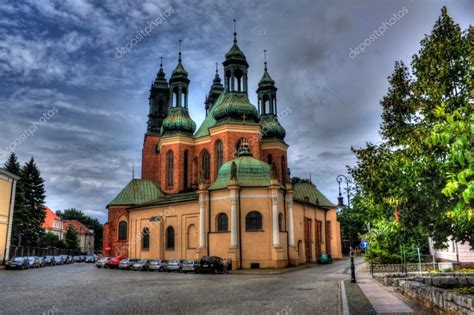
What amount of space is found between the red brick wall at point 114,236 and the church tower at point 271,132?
62.6ft

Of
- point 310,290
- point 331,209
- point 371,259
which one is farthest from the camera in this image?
point 331,209

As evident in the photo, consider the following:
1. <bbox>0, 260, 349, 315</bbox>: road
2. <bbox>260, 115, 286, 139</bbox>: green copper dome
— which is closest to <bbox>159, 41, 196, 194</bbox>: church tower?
<bbox>260, 115, 286, 139</bbox>: green copper dome

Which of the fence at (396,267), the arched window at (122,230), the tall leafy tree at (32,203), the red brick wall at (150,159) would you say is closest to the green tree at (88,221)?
the tall leafy tree at (32,203)

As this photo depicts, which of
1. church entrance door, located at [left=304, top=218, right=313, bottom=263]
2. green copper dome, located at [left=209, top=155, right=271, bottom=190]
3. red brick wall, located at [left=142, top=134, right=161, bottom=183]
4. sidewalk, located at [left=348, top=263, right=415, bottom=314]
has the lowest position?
Answer: sidewalk, located at [left=348, top=263, right=415, bottom=314]

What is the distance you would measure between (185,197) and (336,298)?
3116cm

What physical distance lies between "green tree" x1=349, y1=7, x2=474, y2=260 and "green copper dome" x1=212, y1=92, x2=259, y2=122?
1311 inches

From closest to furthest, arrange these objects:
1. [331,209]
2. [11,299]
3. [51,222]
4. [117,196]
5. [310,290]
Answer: [11,299] → [310,290] → [117,196] → [331,209] → [51,222]

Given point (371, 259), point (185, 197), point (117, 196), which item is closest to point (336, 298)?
point (371, 259)

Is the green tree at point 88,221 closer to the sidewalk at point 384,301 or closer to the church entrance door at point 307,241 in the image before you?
the church entrance door at point 307,241

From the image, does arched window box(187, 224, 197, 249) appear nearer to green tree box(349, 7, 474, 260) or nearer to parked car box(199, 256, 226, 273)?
parked car box(199, 256, 226, 273)

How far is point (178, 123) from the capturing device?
54781 millimetres

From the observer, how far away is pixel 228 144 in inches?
1857

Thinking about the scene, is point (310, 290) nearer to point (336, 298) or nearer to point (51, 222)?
point (336, 298)

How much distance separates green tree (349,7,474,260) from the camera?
11.0 meters
